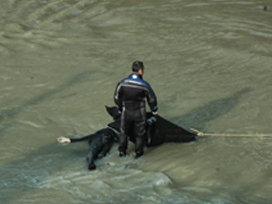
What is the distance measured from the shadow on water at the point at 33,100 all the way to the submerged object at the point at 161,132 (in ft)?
9.33

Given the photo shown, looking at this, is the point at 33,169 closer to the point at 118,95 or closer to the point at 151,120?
the point at 118,95

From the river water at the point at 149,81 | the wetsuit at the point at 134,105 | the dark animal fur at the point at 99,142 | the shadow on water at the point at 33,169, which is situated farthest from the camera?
the dark animal fur at the point at 99,142

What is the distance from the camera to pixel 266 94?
939 cm

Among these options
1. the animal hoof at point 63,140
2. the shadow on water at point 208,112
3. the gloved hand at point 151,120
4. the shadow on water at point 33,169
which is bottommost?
the shadow on water at point 33,169

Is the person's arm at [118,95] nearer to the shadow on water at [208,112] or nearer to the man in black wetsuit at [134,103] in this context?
the man in black wetsuit at [134,103]

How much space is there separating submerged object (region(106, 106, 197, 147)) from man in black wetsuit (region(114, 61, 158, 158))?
0.57 ft

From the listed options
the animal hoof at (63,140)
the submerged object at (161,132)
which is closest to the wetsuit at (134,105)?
the submerged object at (161,132)

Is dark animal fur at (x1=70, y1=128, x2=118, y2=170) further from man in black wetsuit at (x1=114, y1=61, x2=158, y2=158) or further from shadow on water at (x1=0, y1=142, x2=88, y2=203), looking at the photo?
man in black wetsuit at (x1=114, y1=61, x2=158, y2=158)

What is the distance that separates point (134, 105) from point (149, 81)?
383 cm

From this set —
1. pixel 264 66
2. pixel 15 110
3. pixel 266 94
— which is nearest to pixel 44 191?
pixel 15 110

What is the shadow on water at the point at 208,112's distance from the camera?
330 inches

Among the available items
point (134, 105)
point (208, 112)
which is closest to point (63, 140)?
point (134, 105)

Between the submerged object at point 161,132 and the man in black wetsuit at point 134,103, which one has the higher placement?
the man in black wetsuit at point 134,103

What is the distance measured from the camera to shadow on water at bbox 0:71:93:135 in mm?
8766
